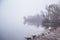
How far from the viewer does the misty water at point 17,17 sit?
6.22 feet

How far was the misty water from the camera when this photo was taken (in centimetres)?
190

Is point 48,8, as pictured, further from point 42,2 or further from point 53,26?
point 53,26

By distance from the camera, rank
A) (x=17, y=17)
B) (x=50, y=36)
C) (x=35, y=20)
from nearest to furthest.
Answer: (x=50, y=36)
(x=35, y=20)
(x=17, y=17)

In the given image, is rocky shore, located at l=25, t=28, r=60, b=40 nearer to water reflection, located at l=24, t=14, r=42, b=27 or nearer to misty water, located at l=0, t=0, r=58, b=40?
misty water, located at l=0, t=0, r=58, b=40

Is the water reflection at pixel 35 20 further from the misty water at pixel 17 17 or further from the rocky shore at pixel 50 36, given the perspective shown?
the rocky shore at pixel 50 36

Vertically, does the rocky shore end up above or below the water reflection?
below

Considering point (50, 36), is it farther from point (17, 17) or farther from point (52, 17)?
point (17, 17)

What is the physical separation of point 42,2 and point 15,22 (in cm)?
62

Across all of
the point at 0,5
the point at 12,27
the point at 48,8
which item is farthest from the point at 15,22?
the point at 48,8

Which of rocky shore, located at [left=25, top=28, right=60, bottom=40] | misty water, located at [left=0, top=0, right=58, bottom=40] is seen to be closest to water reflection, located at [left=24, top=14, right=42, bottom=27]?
misty water, located at [left=0, top=0, right=58, bottom=40]

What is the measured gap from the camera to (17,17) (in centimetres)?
208

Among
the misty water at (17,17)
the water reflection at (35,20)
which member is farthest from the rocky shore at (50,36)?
the water reflection at (35,20)

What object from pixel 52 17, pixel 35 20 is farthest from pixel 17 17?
pixel 52 17

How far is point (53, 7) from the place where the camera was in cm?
175
